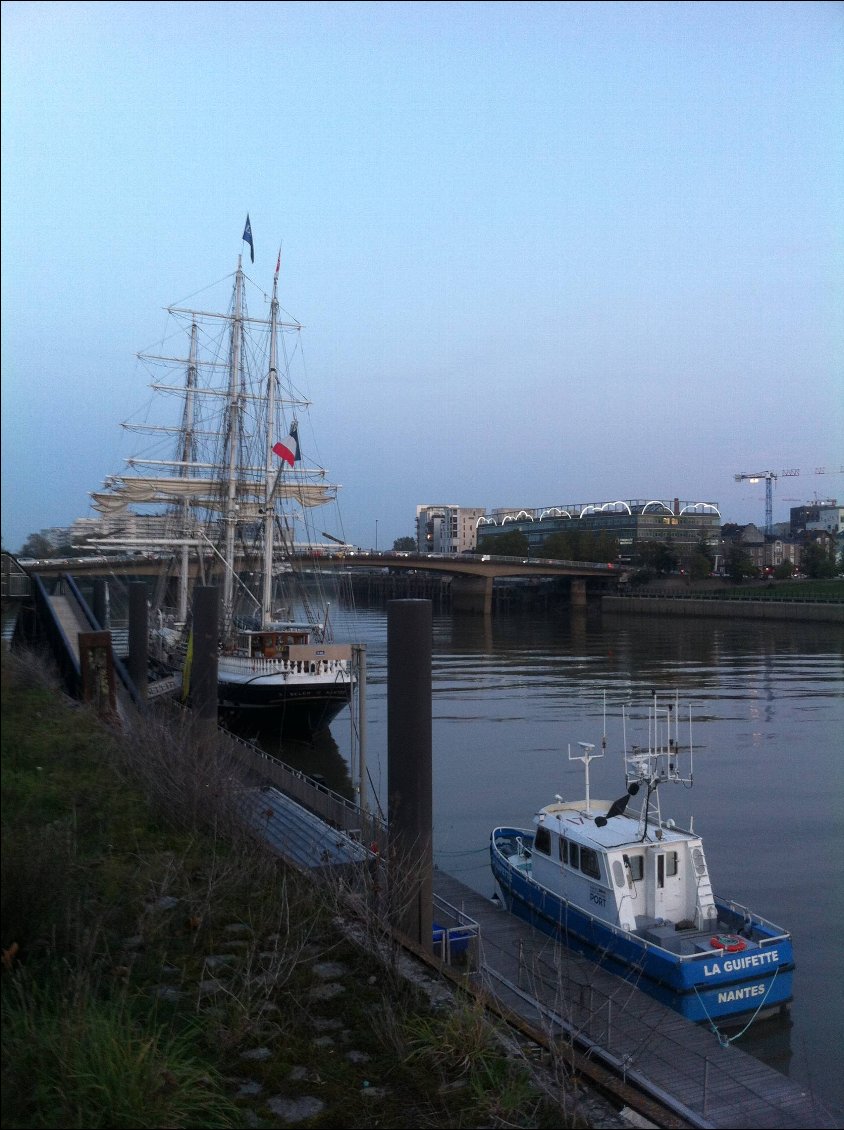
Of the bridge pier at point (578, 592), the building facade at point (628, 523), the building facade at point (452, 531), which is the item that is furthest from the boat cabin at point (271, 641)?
the building facade at point (452, 531)

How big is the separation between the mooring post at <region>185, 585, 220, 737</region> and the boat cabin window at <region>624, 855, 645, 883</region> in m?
7.67

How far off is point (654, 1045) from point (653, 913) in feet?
11.6

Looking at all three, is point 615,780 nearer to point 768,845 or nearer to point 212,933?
point 768,845

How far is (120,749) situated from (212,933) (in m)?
4.03

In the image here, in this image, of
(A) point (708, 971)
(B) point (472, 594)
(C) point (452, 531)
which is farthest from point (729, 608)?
(C) point (452, 531)

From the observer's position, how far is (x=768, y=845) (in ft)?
61.3

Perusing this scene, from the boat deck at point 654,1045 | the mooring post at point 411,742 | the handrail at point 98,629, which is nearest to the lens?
the boat deck at point 654,1045

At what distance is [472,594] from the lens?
102m

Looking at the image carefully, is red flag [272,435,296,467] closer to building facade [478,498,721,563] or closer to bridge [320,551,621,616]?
bridge [320,551,621,616]

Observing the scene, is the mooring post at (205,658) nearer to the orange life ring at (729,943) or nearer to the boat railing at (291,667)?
the orange life ring at (729,943)

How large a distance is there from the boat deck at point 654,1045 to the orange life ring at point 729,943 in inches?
57.0

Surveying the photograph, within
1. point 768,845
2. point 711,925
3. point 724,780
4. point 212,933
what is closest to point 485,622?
point 724,780

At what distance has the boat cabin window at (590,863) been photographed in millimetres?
13070

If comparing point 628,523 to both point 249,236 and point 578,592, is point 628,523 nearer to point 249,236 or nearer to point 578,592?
point 578,592
